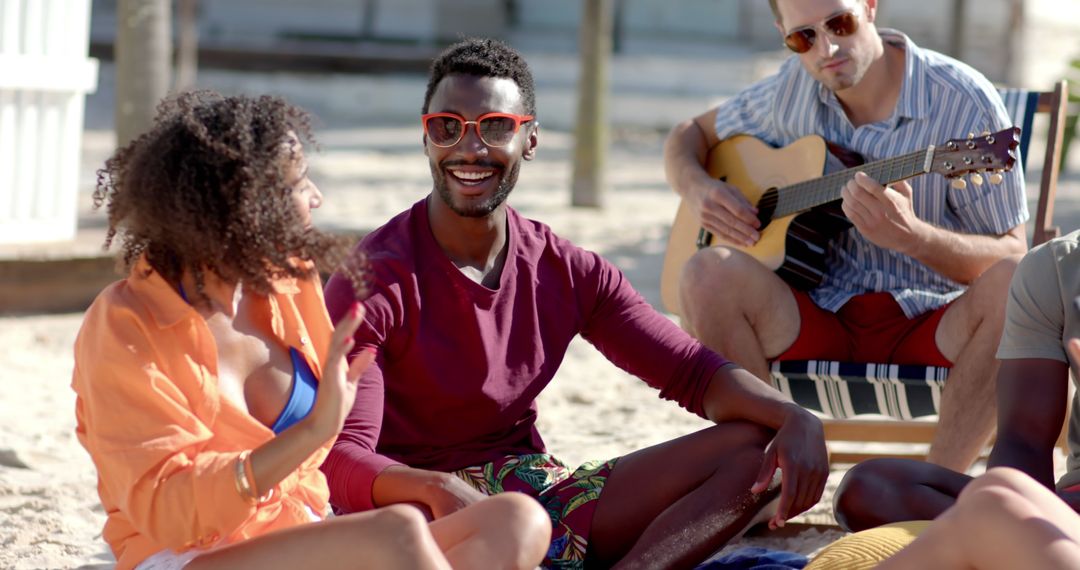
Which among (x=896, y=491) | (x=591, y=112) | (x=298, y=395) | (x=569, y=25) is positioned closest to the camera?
(x=298, y=395)

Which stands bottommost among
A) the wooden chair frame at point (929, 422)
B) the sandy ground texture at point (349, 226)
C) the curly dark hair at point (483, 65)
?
the sandy ground texture at point (349, 226)

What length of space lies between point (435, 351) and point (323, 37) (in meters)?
17.5

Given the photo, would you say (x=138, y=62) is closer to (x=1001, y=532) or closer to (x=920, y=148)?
(x=920, y=148)

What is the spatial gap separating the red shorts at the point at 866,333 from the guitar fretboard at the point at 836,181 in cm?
30

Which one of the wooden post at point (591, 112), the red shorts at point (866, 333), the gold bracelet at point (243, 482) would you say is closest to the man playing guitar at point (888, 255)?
the red shorts at point (866, 333)

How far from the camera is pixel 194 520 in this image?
2.38 metres

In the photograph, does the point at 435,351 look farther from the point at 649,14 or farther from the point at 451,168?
the point at 649,14

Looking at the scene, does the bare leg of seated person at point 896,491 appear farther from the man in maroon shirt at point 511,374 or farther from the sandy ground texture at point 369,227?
the sandy ground texture at point 369,227

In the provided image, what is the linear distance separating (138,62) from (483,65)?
5.74m

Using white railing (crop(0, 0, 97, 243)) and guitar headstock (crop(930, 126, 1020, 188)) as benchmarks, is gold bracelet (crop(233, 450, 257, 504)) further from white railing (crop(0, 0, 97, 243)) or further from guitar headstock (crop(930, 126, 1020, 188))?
white railing (crop(0, 0, 97, 243))

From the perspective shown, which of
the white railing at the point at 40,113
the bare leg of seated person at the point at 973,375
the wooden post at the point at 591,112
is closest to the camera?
the bare leg of seated person at the point at 973,375

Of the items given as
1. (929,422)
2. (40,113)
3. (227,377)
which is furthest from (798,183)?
(40,113)

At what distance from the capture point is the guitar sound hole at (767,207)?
4.49 metres

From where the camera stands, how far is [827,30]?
13.6ft
